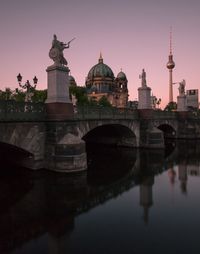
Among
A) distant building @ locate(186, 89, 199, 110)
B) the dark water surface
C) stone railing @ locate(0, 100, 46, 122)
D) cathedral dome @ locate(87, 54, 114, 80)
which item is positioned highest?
cathedral dome @ locate(87, 54, 114, 80)

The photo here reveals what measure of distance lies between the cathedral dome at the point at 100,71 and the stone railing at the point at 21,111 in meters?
93.5

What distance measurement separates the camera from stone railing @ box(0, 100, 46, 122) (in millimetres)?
15695

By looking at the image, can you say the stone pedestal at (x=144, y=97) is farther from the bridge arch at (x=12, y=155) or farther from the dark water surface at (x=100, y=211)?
the bridge arch at (x=12, y=155)

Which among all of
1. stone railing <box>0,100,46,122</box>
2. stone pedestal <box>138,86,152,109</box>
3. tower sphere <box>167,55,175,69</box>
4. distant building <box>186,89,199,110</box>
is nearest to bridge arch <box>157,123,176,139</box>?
stone pedestal <box>138,86,152,109</box>

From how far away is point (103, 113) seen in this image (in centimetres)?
2588

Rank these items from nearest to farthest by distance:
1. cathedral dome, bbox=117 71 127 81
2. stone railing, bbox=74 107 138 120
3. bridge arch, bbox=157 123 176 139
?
1. stone railing, bbox=74 107 138 120
2. bridge arch, bbox=157 123 176 139
3. cathedral dome, bbox=117 71 127 81

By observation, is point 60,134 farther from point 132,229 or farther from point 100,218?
point 132,229

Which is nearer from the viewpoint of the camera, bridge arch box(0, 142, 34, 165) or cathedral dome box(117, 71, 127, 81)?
bridge arch box(0, 142, 34, 165)

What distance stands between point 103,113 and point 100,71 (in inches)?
3439

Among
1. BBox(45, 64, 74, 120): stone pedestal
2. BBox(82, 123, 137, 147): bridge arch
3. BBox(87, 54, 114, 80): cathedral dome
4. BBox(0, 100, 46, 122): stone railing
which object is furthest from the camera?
BBox(87, 54, 114, 80): cathedral dome

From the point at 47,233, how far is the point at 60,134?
9.58 meters

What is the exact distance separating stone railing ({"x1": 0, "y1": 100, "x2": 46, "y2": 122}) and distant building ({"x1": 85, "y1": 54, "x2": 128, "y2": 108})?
85.3 metres

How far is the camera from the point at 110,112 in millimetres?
27141

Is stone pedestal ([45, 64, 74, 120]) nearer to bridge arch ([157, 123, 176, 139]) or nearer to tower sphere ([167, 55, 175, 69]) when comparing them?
bridge arch ([157, 123, 176, 139])
